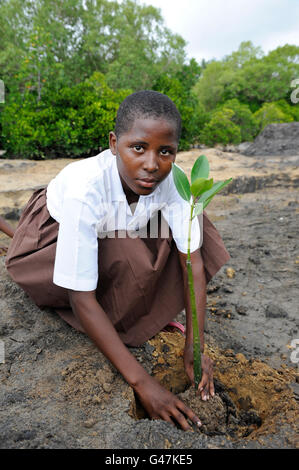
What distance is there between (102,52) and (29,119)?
676 centimetres

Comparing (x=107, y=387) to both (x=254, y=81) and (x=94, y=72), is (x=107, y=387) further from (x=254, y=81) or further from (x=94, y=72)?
(x=254, y=81)

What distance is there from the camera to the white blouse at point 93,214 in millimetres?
1298

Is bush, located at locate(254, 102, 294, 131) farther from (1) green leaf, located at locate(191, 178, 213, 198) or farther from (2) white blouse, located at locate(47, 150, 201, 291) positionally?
(1) green leaf, located at locate(191, 178, 213, 198)

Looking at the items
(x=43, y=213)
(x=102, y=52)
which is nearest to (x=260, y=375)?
(x=43, y=213)

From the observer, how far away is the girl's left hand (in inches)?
51.9

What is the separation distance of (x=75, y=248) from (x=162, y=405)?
61cm

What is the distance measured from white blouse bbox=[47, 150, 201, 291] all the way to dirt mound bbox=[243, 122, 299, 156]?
298 inches

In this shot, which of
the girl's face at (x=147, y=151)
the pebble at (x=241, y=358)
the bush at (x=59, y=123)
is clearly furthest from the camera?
the bush at (x=59, y=123)

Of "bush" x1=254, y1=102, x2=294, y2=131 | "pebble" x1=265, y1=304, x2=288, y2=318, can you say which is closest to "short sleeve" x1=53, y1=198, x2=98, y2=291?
"pebble" x1=265, y1=304, x2=288, y2=318

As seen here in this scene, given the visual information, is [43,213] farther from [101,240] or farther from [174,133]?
[174,133]

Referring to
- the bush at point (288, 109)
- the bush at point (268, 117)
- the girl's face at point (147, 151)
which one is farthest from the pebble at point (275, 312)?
the bush at point (288, 109)

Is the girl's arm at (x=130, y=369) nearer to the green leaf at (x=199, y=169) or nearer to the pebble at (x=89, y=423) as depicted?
the pebble at (x=89, y=423)

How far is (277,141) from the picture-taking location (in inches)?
355

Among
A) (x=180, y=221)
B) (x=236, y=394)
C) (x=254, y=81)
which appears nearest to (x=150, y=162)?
(x=180, y=221)
